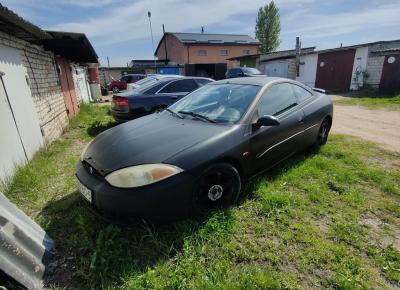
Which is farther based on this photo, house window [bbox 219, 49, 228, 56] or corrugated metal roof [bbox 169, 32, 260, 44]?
house window [bbox 219, 49, 228, 56]

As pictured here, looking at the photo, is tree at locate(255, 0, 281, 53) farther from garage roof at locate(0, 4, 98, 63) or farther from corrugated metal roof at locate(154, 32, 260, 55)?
garage roof at locate(0, 4, 98, 63)

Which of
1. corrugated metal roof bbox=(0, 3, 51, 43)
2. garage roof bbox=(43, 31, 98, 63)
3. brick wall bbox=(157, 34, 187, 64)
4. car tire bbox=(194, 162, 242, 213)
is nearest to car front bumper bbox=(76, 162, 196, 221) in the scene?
car tire bbox=(194, 162, 242, 213)

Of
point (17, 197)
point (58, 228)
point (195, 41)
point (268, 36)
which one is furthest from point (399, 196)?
point (268, 36)

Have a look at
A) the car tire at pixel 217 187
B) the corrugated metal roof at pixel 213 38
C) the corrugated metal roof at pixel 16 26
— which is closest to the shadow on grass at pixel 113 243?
the car tire at pixel 217 187

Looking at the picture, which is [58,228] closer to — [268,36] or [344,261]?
[344,261]

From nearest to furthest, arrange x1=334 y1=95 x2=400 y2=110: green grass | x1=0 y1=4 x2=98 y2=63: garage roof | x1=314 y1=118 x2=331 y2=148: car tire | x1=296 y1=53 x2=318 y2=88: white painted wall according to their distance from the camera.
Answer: x1=0 y1=4 x2=98 y2=63: garage roof < x1=314 y1=118 x2=331 y2=148: car tire < x1=334 y1=95 x2=400 y2=110: green grass < x1=296 y1=53 x2=318 y2=88: white painted wall

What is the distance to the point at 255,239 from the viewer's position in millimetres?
2480

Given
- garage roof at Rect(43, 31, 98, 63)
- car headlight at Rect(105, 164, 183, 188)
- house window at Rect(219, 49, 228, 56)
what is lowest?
car headlight at Rect(105, 164, 183, 188)

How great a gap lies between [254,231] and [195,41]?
34.7 metres

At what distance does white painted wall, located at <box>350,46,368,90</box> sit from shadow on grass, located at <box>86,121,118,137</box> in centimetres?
1546

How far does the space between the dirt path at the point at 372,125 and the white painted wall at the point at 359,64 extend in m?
7.12

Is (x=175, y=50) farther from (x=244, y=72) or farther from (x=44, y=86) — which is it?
(x=44, y=86)

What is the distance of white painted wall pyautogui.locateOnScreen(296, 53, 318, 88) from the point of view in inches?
739

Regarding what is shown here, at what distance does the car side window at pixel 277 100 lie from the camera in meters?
3.29
